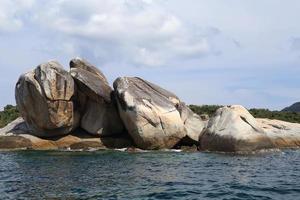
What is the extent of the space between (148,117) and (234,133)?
729 centimetres

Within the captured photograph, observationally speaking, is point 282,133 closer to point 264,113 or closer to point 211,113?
point 211,113

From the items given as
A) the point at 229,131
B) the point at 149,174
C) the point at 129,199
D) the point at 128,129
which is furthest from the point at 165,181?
the point at 128,129

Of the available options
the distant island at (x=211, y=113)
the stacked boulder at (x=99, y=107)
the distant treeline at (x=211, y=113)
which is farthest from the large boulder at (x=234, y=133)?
the distant treeline at (x=211, y=113)

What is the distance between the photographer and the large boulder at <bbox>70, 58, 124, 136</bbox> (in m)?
44.4

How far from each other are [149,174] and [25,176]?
657 centimetres

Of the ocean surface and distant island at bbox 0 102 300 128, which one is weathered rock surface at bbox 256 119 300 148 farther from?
distant island at bbox 0 102 300 128

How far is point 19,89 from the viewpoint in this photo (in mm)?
44656

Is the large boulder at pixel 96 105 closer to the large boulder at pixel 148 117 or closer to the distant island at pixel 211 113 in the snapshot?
the large boulder at pixel 148 117

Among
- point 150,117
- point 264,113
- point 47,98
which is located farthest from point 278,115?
point 47,98

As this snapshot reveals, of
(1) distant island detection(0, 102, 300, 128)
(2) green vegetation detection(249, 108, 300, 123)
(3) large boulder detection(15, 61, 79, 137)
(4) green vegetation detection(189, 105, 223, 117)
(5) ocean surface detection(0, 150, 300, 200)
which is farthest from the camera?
(4) green vegetation detection(189, 105, 223, 117)

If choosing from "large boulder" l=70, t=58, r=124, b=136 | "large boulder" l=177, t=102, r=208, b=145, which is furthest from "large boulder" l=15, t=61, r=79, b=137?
"large boulder" l=177, t=102, r=208, b=145

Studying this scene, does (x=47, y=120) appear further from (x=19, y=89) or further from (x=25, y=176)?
(x=25, y=176)

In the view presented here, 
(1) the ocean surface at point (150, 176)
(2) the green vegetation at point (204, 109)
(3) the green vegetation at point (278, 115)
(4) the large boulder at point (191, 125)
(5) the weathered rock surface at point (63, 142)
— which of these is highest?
(2) the green vegetation at point (204, 109)

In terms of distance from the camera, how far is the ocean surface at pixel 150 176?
66.7ft
